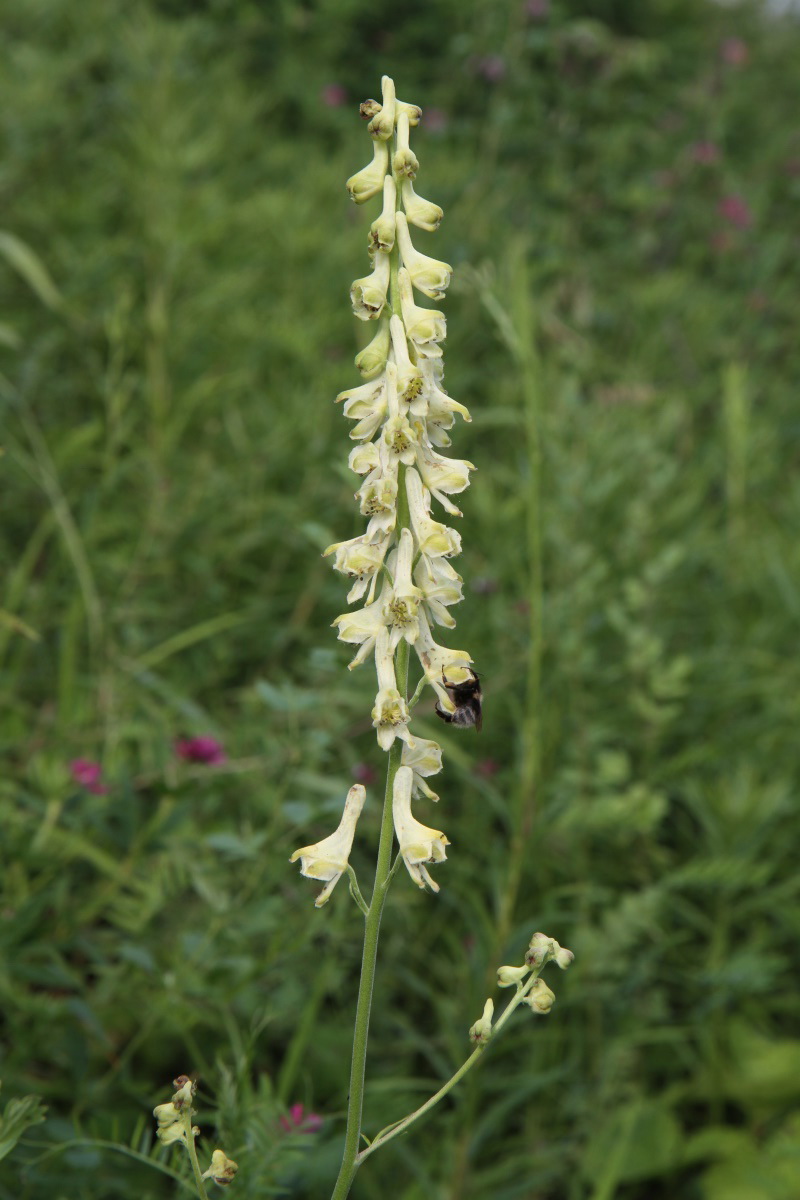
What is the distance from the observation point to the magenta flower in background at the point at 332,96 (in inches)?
269

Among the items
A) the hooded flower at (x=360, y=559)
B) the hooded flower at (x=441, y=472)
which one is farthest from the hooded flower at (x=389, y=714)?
the hooded flower at (x=441, y=472)

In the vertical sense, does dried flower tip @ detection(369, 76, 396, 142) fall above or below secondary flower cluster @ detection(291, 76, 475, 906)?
above

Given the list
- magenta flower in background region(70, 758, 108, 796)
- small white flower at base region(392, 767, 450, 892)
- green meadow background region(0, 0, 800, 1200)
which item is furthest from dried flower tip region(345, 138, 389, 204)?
magenta flower in background region(70, 758, 108, 796)

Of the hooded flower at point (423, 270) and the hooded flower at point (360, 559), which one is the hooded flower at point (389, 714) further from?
the hooded flower at point (423, 270)

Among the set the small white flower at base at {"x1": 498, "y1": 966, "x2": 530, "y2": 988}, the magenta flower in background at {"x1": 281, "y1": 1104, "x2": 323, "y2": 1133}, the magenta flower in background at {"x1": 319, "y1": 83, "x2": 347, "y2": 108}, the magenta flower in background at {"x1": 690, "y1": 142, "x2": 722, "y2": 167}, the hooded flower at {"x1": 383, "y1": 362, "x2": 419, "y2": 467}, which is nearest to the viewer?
Answer: the hooded flower at {"x1": 383, "y1": 362, "x2": 419, "y2": 467}

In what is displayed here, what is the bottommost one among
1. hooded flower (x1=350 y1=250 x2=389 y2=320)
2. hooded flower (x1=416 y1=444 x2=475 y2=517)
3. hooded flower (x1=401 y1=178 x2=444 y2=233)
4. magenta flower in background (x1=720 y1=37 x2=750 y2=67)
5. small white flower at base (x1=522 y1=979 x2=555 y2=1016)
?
small white flower at base (x1=522 y1=979 x2=555 y2=1016)

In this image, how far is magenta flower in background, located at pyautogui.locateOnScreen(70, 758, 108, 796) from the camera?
2.38 metres

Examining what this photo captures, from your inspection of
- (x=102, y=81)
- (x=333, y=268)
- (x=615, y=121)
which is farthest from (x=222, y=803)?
(x=615, y=121)

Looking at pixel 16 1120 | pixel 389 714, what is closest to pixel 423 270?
pixel 389 714

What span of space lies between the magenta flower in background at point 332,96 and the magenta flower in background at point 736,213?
2598 millimetres

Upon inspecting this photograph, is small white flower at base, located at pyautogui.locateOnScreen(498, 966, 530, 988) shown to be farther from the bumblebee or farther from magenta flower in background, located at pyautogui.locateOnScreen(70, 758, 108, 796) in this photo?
magenta flower in background, located at pyautogui.locateOnScreen(70, 758, 108, 796)

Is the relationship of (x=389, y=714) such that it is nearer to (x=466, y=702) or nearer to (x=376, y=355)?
(x=466, y=702)

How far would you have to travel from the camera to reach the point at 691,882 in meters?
2.80

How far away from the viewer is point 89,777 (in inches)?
96.3
